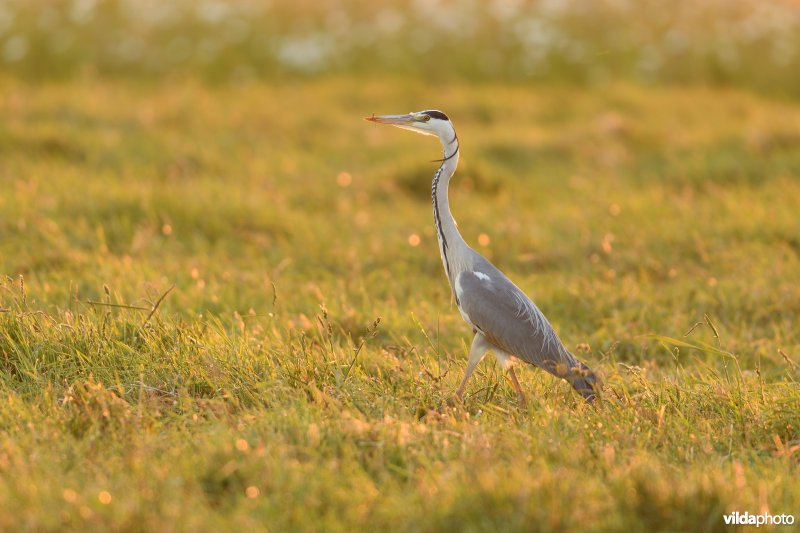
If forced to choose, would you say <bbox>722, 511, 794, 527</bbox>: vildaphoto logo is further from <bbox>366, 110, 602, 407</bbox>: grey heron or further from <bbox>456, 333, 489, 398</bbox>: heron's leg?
<bbox>456, 333, 489, 398</bbox>: heron's leg

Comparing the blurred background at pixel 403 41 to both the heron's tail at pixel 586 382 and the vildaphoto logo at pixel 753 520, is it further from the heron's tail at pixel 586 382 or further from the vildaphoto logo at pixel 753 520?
the vildaphoto logo at pixel 753 520

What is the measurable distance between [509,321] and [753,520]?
1.70 m

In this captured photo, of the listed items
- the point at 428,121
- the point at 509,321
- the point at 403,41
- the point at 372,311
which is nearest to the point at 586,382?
the point at 509,321

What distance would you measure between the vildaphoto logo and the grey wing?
4.77 feet

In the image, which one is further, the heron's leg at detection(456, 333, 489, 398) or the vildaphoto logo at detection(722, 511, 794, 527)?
the heron's leg at detection(456, 333, 489, 398)

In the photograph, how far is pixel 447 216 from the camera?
16.5 ft

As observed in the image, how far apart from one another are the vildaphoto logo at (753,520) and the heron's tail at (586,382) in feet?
4.07

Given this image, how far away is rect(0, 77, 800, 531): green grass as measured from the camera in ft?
11.6

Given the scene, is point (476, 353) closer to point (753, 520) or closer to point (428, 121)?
point (428, 121)

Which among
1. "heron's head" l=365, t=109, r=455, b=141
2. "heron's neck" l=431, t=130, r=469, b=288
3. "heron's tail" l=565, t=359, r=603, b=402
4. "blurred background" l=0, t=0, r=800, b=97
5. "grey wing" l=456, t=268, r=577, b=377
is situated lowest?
"blurred background" l=0, t=0, r=800, b=97

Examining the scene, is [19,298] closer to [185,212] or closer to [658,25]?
[185,212]

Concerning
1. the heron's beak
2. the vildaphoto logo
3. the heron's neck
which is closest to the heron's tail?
the heron's neck

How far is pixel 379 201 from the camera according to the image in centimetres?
985

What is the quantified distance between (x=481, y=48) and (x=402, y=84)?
206 centimetres
